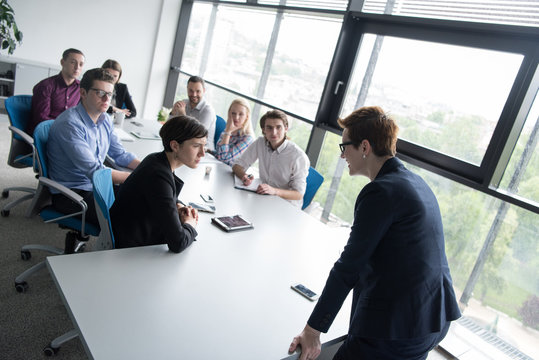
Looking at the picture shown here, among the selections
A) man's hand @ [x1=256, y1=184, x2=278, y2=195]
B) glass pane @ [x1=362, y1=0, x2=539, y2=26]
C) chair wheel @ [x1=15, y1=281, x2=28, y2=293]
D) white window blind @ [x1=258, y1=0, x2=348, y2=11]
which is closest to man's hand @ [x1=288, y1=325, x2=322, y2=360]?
man's hand @ [x1=256, y1=184, x2=278, y2=195]

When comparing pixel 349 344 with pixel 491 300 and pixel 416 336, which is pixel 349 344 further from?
pixel 491 300

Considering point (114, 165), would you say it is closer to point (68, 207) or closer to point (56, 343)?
point (68, 207)

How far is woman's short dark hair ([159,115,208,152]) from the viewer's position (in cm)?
205

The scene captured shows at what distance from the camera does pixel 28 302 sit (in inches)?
94.7

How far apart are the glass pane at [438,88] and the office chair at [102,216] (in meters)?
2.41

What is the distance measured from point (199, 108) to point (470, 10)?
2743mm

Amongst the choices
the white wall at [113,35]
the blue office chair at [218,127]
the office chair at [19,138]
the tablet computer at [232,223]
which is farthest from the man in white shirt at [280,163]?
the white wall at [113,35]

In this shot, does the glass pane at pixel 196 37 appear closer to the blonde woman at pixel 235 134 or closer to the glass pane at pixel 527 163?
the blonde woman at pixel 235 134

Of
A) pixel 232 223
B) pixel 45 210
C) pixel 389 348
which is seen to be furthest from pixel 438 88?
pixel 45 210

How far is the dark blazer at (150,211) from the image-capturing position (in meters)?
1.81

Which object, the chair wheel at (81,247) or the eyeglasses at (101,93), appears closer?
the eyeglasses at (101,93)

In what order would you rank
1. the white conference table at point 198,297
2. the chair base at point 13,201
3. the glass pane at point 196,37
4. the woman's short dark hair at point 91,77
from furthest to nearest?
1. the glass pane at point 196,37
2. the chair base at point 13,201
3. the woman's short dark hair at point 91,77
4. the white conference table at point 198,297

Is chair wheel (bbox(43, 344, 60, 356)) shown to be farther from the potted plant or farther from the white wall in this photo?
the white wall

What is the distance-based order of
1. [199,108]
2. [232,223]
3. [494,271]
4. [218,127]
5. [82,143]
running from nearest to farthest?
[232,223]
[82,143]
[494,271]
[199,108]
[218,127]
